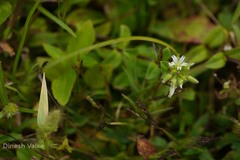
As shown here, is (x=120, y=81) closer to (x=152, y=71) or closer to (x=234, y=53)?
(x=152, y=71)

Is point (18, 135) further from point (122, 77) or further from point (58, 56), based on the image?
point (122, 77)

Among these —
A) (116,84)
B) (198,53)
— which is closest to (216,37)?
(198,53)

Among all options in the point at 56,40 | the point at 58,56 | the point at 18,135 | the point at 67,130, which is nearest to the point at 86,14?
the point at 56,40

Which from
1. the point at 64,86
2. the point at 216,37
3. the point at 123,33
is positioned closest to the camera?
the point at 64,86

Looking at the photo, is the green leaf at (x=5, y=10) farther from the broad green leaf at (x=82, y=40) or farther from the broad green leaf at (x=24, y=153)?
the broad green leaf at (x=24, y=153)

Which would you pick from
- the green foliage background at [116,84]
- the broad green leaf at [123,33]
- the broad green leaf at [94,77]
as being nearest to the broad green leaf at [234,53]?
the green foliage background at [116,84]

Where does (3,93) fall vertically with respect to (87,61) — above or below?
below

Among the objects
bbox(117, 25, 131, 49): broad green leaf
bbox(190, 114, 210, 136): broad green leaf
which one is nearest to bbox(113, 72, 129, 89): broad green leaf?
bbox(117, 25, 131, 49): broad green leaf
